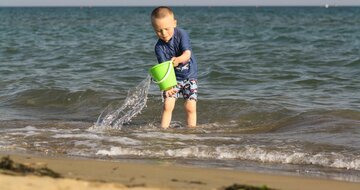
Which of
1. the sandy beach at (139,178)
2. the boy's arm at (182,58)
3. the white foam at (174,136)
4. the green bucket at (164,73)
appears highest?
the boy's arm at (182,58)

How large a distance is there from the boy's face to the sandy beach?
1.73 metres

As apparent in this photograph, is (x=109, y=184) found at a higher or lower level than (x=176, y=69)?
lower

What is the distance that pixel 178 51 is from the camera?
20.7ft

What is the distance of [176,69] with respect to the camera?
6391 mm

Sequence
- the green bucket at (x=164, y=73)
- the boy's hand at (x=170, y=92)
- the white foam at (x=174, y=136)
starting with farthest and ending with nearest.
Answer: the boy's hand at (x=170, y=92)
the white foam at (x=174, y=136)
the green bucket at (x=164, y=73)

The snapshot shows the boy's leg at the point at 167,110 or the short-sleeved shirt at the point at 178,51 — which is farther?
the boy's leg at the point at 167,110

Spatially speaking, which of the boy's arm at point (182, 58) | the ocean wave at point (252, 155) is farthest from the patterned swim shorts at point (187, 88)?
the ocean wave at point (252, 155)

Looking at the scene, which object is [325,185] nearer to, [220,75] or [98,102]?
[98,102]

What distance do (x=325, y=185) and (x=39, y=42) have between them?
16023mm

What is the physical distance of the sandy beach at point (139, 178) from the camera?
3.55 metres

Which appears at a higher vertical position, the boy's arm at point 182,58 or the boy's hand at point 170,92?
the boy's arm at point 182,58

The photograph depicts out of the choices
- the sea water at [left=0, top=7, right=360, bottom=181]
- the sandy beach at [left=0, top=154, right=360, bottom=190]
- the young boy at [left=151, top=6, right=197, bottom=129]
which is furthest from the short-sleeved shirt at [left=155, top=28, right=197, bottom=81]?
Answer: the sandy beach at [left=0, top=154, right=360, bottom=190]

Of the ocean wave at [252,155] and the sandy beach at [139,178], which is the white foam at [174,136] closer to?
the ocean wave at [252,155]

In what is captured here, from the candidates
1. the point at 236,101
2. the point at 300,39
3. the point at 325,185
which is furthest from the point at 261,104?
the point at 300,39
